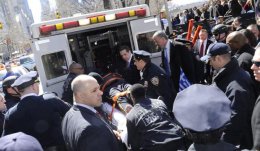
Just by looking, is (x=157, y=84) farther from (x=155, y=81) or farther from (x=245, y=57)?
(x=245, y=57)

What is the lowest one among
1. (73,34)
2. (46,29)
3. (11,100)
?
(11,100)

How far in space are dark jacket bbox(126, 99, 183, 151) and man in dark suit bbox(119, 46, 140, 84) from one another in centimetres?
266

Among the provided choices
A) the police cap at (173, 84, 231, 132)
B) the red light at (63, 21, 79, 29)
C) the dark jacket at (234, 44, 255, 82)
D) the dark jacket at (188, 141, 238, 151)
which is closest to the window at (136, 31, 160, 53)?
the red light at (63, 21, 79, 29)

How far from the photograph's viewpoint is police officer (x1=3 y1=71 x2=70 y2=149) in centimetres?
388

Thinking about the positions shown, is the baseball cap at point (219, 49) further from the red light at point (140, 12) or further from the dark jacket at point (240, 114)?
the red light at point (140, 12)

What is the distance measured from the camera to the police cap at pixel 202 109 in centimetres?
203

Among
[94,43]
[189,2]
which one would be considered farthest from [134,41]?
[189,2]

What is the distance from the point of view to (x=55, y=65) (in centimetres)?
633

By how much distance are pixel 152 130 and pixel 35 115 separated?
4.53 ft

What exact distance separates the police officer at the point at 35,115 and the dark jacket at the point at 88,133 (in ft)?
3.23

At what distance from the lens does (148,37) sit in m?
6.88

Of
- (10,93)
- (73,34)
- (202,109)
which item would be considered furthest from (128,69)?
(202,109)

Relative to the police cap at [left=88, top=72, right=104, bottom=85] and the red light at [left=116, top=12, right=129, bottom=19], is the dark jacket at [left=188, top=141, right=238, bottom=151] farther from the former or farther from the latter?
the red light at [left=116, top=12, right=129, bottom=19]

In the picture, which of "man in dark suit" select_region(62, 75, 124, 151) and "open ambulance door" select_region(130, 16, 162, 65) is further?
"open ambulance door" select_region(130, 16, 162, 65)
